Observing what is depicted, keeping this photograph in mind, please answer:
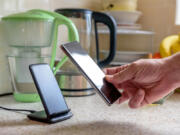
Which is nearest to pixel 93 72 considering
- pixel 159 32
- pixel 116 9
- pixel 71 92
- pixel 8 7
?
pixel 71 92

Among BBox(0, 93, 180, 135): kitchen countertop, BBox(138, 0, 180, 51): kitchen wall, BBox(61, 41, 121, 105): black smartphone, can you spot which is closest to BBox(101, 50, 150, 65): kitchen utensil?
BBox(138, 0, 180, 51): kitchen wall

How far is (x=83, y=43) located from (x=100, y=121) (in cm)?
41

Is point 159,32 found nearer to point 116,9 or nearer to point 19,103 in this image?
point 116,9

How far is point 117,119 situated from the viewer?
0.71 m

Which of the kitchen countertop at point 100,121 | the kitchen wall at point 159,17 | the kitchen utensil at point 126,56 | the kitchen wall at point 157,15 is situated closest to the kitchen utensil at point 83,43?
the kitchen countertop at point 100,121

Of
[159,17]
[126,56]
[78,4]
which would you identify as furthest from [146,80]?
[159,17]

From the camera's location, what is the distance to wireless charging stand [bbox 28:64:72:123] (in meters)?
0.65

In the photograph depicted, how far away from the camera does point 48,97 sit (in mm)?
665

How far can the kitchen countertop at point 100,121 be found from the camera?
2.01 feet

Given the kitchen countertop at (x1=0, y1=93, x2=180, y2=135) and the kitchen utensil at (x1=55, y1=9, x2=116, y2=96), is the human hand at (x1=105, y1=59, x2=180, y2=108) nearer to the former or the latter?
the kitchen countertop at (x1=0, y1=93, x2=180, y2=135)

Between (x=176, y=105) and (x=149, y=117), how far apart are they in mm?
192

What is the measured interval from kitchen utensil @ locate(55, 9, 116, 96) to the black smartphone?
0.23 m

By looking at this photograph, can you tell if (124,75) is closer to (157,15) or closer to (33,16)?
(33,16)

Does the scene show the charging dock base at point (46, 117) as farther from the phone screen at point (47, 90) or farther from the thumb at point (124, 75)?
the thumb at point (124, 75)
